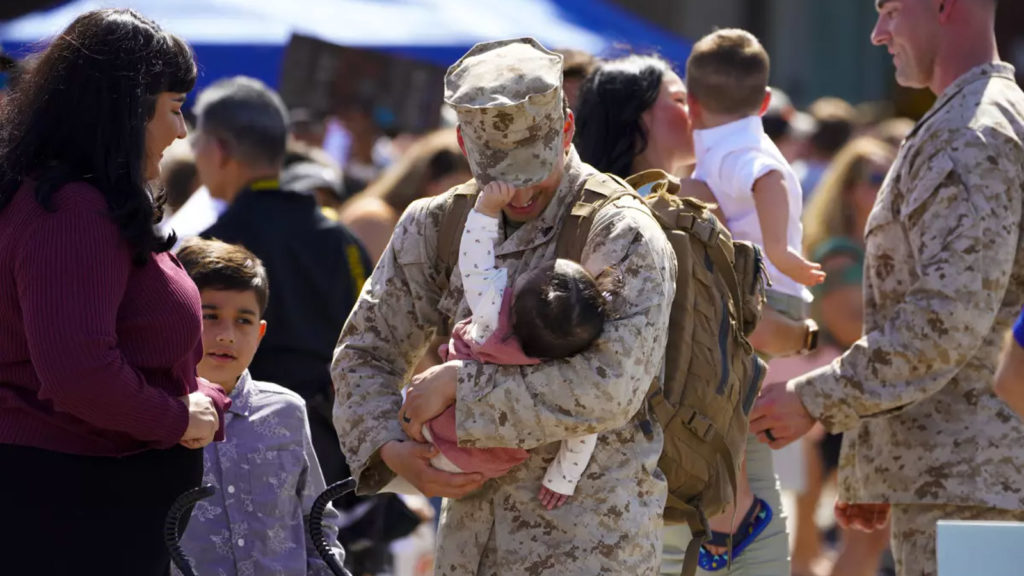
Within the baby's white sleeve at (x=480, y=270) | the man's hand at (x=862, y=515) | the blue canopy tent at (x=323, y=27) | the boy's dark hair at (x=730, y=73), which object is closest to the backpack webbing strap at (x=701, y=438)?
the baby's white sleeve at (x=480, y=270)

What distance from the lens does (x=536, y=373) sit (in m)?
3.16

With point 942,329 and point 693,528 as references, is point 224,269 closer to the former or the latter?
point 693,528

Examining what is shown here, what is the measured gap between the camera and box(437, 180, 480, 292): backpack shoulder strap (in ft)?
11.4

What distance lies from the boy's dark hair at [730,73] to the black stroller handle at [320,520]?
186 cm

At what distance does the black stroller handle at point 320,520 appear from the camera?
3344 millimetres

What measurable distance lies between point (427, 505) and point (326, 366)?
1.63 m

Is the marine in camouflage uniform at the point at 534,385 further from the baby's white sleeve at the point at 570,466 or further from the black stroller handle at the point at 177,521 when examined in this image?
the black stroller handle at the point at 177,521

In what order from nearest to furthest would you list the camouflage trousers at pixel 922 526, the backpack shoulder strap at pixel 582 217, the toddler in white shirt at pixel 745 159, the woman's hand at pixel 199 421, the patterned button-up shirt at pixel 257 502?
1. the woman's hand at pixel 199 421
2. the backpack shoulder strap at pixel 582 217
3. the patterned button-up shirt at pixel 257 502
4. the camouflage trousers at pixel 922 526
5. the toddler in white shirt at pixel 745 159

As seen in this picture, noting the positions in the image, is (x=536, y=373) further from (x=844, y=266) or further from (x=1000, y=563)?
(x=844, y=266)

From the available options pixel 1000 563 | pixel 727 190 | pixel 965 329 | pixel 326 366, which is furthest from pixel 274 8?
pixel 1000 563

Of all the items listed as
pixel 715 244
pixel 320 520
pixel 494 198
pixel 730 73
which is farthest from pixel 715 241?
pixel 730 73

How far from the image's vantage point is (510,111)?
3.27 meters

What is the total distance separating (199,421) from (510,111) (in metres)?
0.91

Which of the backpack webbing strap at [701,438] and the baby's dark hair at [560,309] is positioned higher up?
the baby's dark hair at [560,309]
